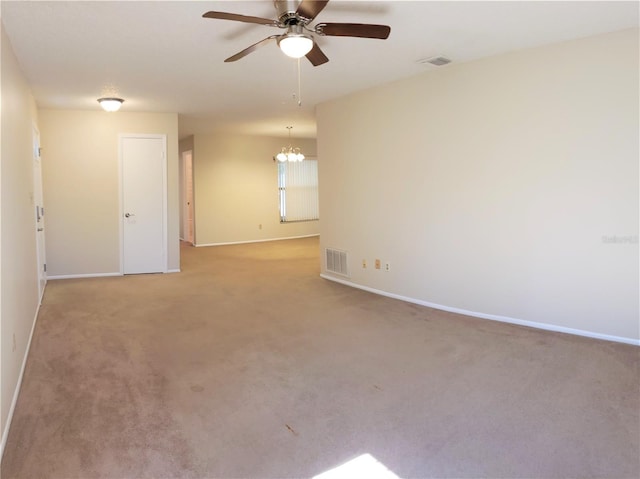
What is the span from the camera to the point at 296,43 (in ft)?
8.66

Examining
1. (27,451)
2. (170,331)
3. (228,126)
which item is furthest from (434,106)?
(228,126)

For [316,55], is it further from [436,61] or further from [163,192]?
[163,192]

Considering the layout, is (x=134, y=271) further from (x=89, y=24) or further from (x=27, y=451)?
(x=27, y=451)

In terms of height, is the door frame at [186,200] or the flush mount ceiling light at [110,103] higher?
the flush mount ceiling light at [110,103]

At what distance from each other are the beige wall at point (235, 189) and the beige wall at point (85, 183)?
2.73 metres

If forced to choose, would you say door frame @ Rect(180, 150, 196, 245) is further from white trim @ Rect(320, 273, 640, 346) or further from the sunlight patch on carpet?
the sunlight patch on carpet

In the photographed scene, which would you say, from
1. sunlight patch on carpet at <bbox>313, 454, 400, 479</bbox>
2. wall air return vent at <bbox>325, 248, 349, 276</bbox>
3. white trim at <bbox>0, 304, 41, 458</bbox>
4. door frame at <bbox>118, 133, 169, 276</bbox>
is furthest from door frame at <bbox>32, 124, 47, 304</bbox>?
sunlight patch on carpet at <bbox>313, 454, 400, 479</bbox>

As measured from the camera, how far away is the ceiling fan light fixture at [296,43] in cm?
262

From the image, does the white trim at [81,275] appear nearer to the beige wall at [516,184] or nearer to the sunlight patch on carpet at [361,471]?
the beige wall at [516,184]

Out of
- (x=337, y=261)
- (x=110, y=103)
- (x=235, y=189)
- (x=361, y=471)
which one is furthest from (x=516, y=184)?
(x=235, y=189)

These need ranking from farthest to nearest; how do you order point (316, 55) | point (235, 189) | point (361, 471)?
A: point (235, 189)
point (316, 55)
point (361, 471)

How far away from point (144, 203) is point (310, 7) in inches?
201

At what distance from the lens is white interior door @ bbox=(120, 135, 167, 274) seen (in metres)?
6.55

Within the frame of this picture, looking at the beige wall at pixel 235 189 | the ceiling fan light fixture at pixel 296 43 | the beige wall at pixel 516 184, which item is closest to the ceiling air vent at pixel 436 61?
the beige wall at pixel 516 184
